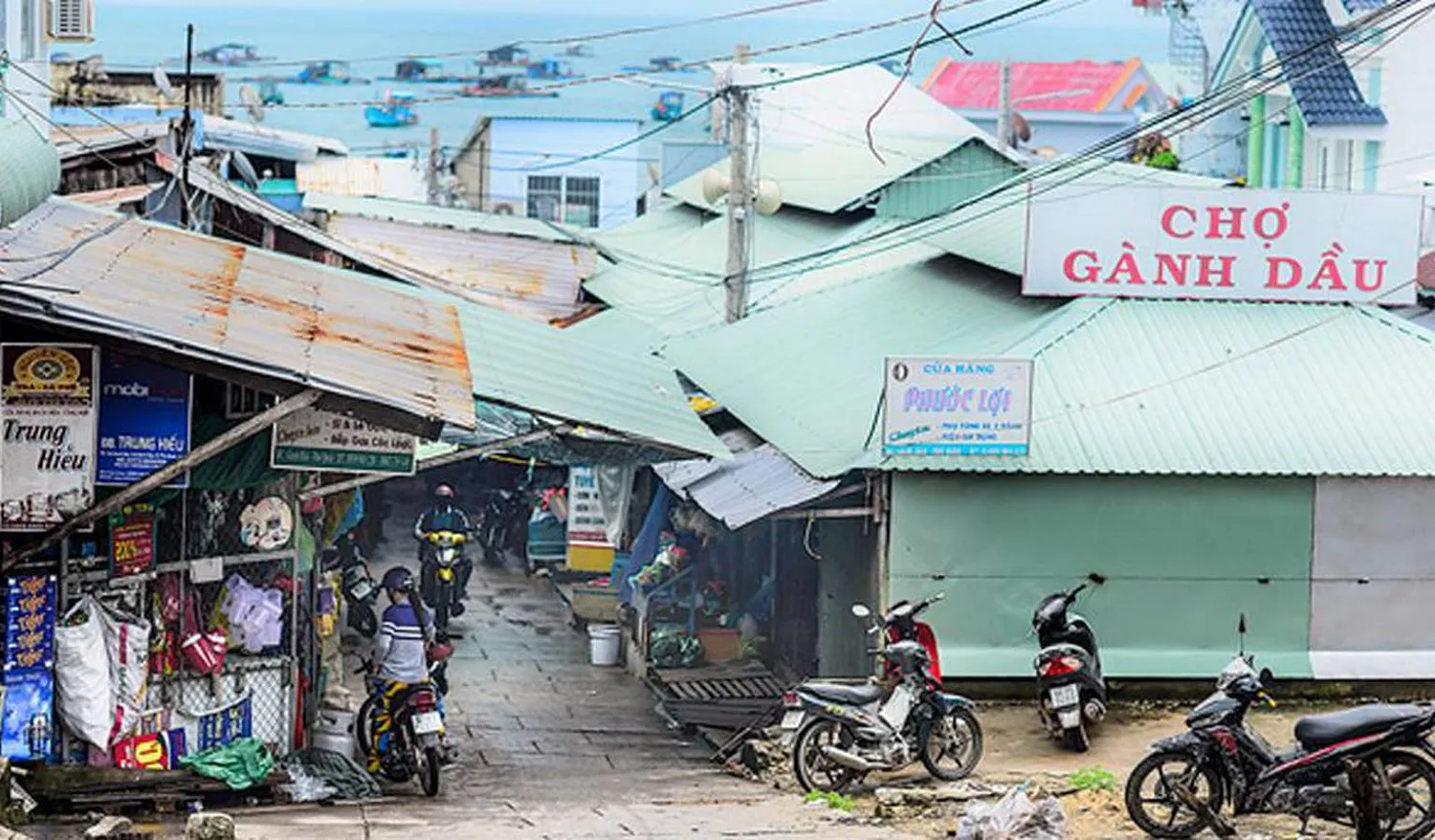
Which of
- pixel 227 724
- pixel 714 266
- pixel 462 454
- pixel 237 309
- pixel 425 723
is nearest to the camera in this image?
pixel 237 309

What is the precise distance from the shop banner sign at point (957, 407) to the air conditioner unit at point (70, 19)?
1174cm

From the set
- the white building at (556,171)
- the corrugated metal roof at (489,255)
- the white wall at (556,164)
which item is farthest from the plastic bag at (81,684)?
the white wall at (556,164)

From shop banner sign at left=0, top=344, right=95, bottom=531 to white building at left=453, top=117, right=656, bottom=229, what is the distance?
4622 centimetres

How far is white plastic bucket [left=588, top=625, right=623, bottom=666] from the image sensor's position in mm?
21547

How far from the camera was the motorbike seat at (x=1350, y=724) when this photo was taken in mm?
11664

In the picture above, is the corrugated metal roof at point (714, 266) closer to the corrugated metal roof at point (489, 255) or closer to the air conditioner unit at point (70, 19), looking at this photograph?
the corrugated metal roof at point (489, 255)

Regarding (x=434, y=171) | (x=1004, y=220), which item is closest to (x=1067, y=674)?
(x=1004, y=220)

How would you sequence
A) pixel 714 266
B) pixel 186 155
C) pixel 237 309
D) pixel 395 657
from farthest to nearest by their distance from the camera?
pixel 714 266
pixel 186 155
pixel 395 657
pixel 237 309

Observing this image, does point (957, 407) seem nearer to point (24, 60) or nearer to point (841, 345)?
point (841, 345)

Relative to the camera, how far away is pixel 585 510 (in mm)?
25078

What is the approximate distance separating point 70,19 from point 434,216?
37.7 feet

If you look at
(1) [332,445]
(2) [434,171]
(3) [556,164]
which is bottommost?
(1) [332,445]

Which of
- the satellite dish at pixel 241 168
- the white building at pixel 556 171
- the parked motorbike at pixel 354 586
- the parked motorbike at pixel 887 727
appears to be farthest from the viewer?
the white building at pixel 556 171

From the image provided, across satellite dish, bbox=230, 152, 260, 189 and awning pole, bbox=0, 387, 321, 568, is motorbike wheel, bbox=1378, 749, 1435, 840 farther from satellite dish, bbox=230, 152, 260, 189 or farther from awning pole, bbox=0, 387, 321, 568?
satellite dish, bbox=230, 152, 260, 189
